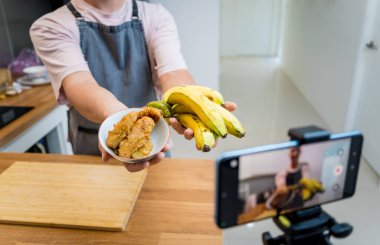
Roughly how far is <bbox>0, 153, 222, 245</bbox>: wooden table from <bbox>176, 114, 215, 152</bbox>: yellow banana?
25cm

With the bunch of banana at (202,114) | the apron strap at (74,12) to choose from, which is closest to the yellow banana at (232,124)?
the bunch of banana at (202,114)

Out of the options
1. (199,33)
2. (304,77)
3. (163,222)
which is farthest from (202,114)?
(304,77)

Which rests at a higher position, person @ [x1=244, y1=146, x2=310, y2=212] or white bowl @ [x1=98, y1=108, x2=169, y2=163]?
person @ [x1=244, y1=146, x2=310, y2=212]

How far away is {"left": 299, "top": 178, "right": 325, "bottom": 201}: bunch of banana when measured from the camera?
439 mm

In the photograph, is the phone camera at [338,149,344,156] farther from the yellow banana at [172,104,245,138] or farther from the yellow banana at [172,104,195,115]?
the yellow banana at [172,104,195,115]

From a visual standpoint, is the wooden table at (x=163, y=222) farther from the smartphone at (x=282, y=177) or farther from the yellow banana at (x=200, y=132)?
the smartphone at (x=282, y=177)

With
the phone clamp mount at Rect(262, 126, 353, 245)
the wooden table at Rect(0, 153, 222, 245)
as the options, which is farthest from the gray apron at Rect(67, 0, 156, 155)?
the phone clamp mount at Rect(262, 126, 353, 245)

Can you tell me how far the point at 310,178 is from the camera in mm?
441

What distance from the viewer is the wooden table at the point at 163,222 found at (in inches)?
33.0

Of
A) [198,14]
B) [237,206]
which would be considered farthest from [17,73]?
[237,206]

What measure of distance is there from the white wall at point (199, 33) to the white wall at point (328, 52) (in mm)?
1203

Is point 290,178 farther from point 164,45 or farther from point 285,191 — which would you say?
→ point 164,45

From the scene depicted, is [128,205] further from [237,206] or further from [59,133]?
[59,133]

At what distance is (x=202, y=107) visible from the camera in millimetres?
754
